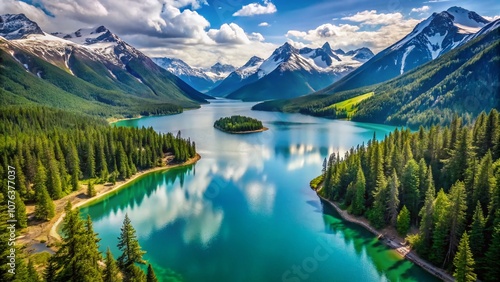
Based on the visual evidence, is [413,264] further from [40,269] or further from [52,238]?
[52,238]

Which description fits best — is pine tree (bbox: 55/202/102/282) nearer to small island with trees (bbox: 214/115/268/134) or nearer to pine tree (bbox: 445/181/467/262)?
pine tree (bbox: 445/181/467/262)

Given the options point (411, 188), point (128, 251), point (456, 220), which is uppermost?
point (411, 188)

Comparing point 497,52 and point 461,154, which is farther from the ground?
point 497,52

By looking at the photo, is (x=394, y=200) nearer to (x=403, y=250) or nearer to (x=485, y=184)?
(x=403, y=250)

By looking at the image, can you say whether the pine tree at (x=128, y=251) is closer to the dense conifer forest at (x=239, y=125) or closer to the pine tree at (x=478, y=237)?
the pine tree at (x=478, y=237)

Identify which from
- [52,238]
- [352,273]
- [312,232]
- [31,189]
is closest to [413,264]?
[352,273]

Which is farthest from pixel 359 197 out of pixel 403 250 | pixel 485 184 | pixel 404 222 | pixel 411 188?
pixel 485 184
